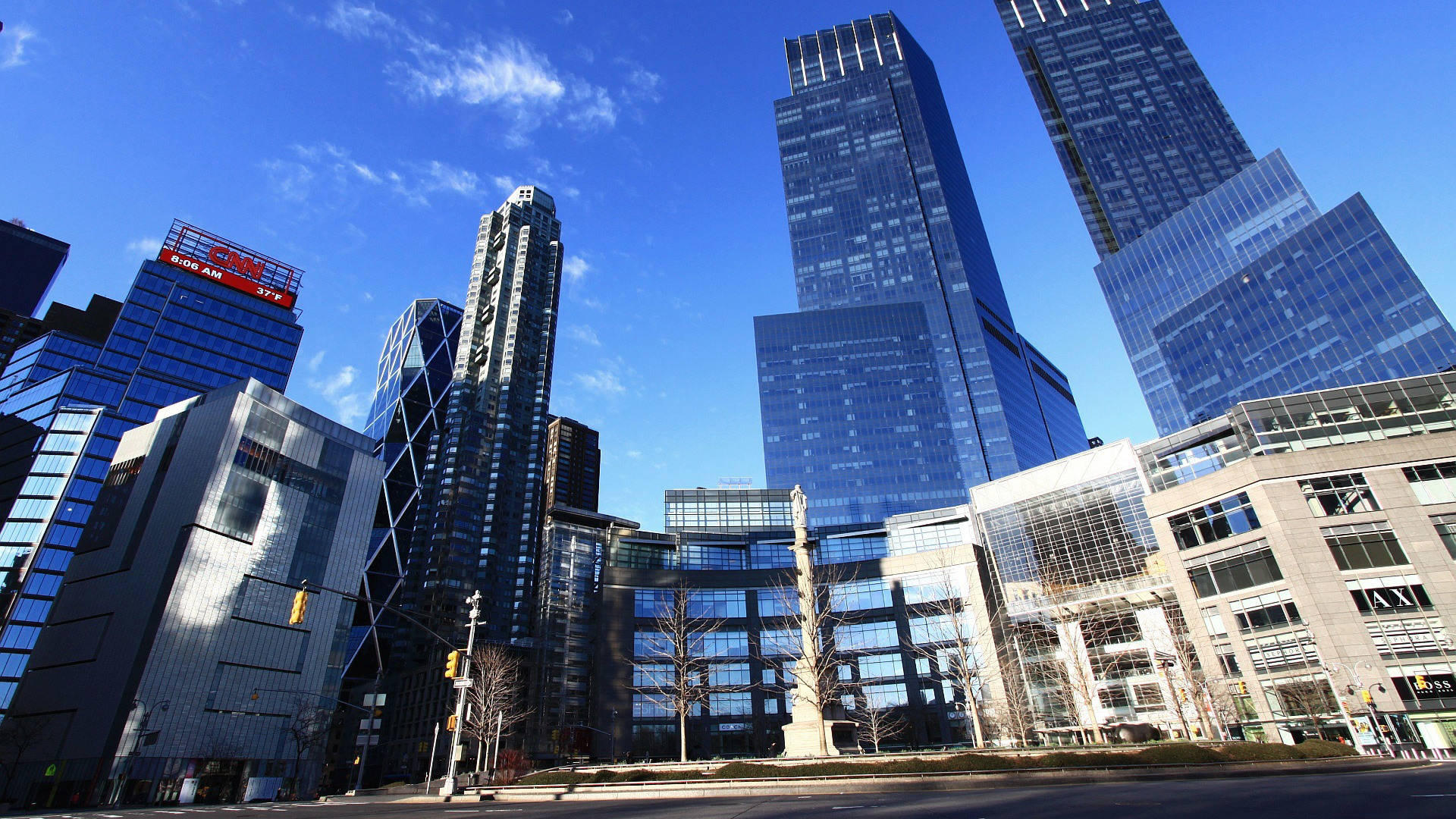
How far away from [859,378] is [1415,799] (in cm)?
13616

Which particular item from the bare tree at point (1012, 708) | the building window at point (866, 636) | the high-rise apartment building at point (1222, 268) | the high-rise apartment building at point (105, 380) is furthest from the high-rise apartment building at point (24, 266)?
the high-rise apartment building at point (1222, 268)

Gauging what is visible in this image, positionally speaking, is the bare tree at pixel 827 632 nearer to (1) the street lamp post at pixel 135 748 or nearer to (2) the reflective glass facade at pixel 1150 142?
(1) the street lamp post at pixel 135 748

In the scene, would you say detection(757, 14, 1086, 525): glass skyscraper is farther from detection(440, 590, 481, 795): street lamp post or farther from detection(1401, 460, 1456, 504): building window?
detection(440, 590, 481, 795): street lamp post

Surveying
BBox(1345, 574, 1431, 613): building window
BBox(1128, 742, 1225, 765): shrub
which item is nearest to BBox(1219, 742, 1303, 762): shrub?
BBox(1128, 742, 1225, 765): shrub

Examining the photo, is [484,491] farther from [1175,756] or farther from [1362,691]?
[1362,691]

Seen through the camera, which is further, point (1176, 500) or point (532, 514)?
point (532, 514)

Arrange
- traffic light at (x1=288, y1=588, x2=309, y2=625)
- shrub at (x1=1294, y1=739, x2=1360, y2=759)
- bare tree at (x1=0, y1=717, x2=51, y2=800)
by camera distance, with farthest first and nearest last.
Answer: bare tree at (x1=0, y1=717, x2=51, y2=800), shrub at (x1=1294, y1=739, x2=1360, y2=759), traffic light at (x1=288, y1=588, x2=309, y2=625)

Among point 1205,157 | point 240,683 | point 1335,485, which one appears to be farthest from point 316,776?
point 1205,157

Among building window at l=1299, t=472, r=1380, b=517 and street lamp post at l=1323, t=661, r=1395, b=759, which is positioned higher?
building window at l=1299, t=472, r=1380, b=517

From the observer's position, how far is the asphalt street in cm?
1313

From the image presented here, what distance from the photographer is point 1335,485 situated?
53.1 metres

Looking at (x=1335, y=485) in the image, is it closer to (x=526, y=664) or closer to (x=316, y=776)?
(x=316, y=776)

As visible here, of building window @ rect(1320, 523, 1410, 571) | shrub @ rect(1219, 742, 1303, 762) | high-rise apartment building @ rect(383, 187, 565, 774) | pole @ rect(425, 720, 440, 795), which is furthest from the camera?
high-rise apartment building @ rect(383, 187, 565, 774)

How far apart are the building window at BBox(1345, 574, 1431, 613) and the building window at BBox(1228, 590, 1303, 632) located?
12.7 ft
